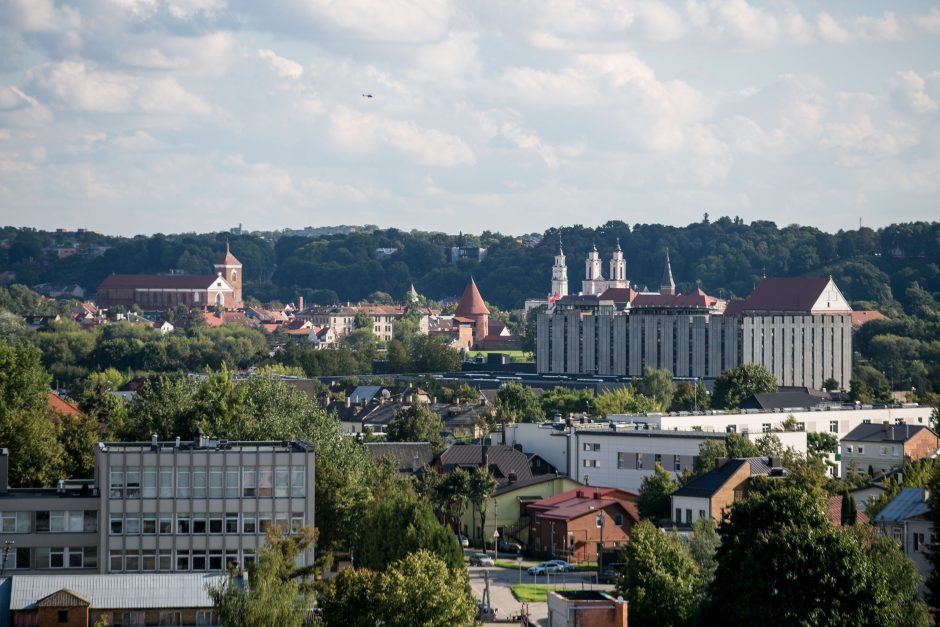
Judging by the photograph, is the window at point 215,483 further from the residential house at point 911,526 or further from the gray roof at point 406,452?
the gray roof at point 406,452

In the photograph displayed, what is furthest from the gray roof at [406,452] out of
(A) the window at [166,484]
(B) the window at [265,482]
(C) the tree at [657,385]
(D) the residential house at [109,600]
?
(C) the tree at [657,385]

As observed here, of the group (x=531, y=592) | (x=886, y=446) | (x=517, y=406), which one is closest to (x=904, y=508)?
(x=531, y=592)

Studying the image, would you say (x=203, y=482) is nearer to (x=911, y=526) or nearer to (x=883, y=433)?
(x=911, y=526)

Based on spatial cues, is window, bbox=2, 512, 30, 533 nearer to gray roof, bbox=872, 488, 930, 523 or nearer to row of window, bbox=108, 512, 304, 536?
row of window, bbox=108, 512, 304, 536

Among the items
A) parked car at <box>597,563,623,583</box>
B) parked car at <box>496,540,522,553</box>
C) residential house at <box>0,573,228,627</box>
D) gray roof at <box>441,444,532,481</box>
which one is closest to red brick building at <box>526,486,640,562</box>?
parked car at <box>496,540,522,553</box>

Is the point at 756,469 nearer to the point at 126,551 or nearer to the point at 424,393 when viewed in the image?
the point at 126,551

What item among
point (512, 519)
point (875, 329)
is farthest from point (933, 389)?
point (512, 519)

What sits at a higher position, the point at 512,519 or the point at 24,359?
the point at 24,359
